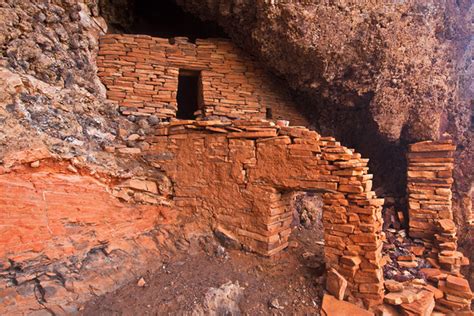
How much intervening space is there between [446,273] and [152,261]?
4.26 metres

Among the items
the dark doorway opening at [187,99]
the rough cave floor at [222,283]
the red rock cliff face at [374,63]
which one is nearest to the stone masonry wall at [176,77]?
the red rock cliff face at [374,63]

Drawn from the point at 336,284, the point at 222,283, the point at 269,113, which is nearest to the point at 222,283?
the point at 222,283

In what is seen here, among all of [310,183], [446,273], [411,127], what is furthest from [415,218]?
[310,183]

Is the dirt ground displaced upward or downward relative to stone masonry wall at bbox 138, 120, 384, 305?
downward

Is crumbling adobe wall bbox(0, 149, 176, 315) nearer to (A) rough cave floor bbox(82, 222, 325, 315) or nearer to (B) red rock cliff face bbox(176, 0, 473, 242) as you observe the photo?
(A) rough cave floor bbox(82, 222, 325, 315)

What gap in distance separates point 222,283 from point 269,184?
130 cm

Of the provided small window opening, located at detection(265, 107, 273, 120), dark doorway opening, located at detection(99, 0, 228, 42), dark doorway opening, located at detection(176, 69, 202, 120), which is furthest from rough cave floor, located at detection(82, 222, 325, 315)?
dark doorway opening, located at detection(99, 0, 228, 42)

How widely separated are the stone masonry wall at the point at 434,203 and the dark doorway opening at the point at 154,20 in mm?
4695

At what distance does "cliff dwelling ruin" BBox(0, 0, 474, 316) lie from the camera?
287cm

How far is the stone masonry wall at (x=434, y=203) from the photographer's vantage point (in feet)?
14.1

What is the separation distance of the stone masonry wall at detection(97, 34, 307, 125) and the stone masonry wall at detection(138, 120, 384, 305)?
92cm

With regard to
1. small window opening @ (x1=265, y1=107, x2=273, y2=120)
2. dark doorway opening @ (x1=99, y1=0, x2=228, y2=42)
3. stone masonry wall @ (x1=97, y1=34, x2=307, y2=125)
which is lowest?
small window opening @ (x1=265, y1=107, x2=273, y2=120)

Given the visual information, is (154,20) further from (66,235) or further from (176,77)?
(66,235)

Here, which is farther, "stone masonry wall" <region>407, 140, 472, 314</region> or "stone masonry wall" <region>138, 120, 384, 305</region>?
"stone masonry wall" <region>407, 140, 472, 314</region>
